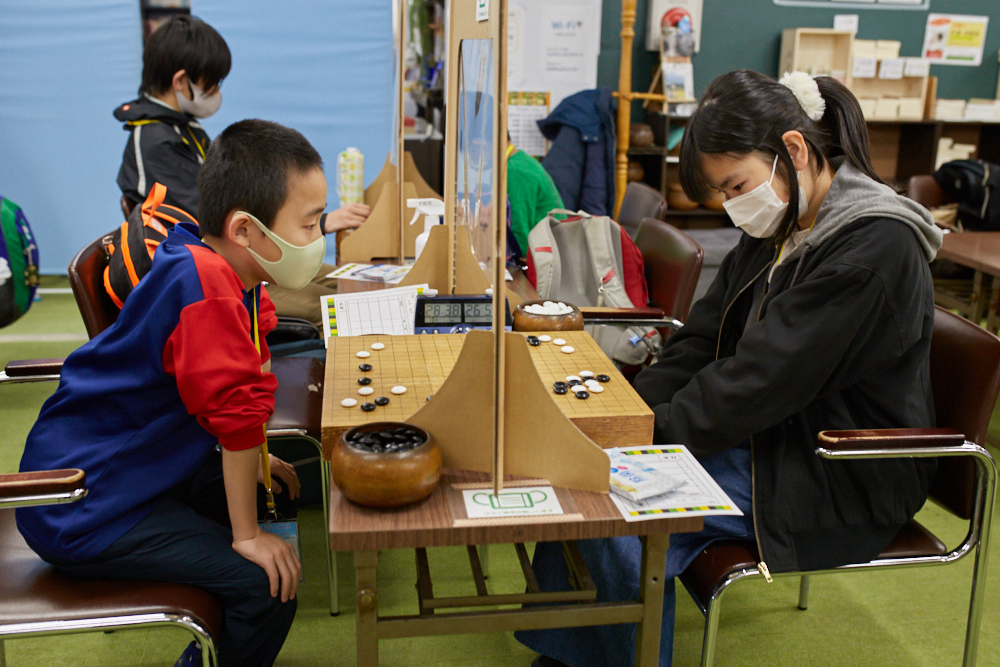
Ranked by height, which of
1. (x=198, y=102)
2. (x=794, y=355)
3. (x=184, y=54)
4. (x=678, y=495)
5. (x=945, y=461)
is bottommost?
(x=945, y=461)

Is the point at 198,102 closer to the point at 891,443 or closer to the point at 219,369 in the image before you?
the point at 219,369

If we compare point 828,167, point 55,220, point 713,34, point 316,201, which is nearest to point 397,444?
point 316,201

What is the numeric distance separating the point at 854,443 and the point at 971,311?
2.19 m

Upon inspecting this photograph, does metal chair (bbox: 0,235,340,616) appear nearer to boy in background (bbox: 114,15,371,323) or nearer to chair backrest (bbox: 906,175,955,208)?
boy in background (bbox: 114,15,371,323)

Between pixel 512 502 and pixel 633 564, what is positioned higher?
pixel 512 502

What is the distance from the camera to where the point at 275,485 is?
1.45m

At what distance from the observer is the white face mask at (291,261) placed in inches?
46.8

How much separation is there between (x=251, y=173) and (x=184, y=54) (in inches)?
54.4

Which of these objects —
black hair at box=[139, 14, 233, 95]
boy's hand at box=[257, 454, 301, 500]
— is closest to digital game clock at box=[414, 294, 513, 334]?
boy's hand at box=[257, 454, 301, 500]

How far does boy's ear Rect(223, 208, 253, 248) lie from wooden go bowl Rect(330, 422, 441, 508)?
1.38 feet

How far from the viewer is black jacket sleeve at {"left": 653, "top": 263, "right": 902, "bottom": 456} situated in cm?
118

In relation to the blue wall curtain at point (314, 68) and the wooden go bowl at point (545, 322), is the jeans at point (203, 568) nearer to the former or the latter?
the wooden go bowl at point (545, 322)

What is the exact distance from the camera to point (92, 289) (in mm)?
1632

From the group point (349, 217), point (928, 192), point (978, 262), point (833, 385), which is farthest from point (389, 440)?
point (928, 192)
